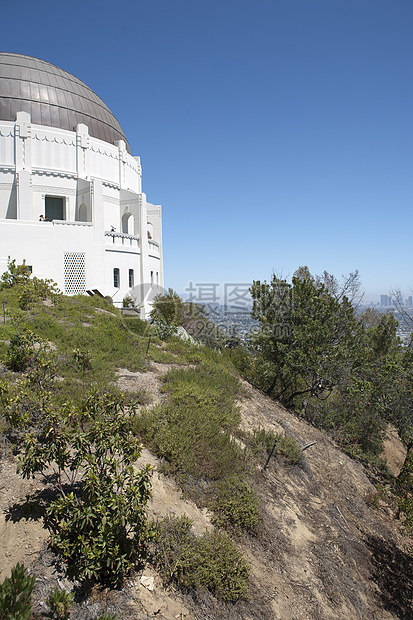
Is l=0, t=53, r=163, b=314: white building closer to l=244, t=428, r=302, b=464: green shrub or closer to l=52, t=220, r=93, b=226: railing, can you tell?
l=52, t=220, r=93, b=226: railing

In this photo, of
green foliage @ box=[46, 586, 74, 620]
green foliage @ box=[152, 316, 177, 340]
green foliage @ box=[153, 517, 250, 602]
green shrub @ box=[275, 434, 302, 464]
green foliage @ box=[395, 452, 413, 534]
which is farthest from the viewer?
green foliage @ box=[152, 316, 177, 340]

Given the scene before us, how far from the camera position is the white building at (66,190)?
18531 millimetres

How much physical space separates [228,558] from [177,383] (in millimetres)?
4805

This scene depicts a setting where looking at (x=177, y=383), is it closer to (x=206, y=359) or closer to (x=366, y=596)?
(x=206, y=359)

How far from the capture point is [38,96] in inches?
864

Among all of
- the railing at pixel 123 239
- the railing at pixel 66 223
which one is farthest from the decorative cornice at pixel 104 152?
the railing at pixel 66 223

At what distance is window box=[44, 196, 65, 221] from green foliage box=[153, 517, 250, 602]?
21.2 meters

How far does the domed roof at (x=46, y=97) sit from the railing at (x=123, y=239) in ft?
24.2

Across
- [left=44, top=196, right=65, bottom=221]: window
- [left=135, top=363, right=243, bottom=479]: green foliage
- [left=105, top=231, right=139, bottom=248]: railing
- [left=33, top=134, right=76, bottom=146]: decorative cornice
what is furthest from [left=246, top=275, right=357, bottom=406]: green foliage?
[left=33, top=134, right=76, bottom=146]: decorative cornice

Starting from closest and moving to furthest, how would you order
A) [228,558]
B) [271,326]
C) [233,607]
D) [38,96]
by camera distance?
1. [233,607]
2. [228,558]
3. [271,326]
4. [38,96]

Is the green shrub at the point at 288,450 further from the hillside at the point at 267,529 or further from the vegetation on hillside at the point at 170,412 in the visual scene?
the hillside at the point at 267,529

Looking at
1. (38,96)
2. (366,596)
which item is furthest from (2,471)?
(38,96)

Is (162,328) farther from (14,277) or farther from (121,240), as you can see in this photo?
(121,240)

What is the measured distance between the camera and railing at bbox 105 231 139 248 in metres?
21.4
